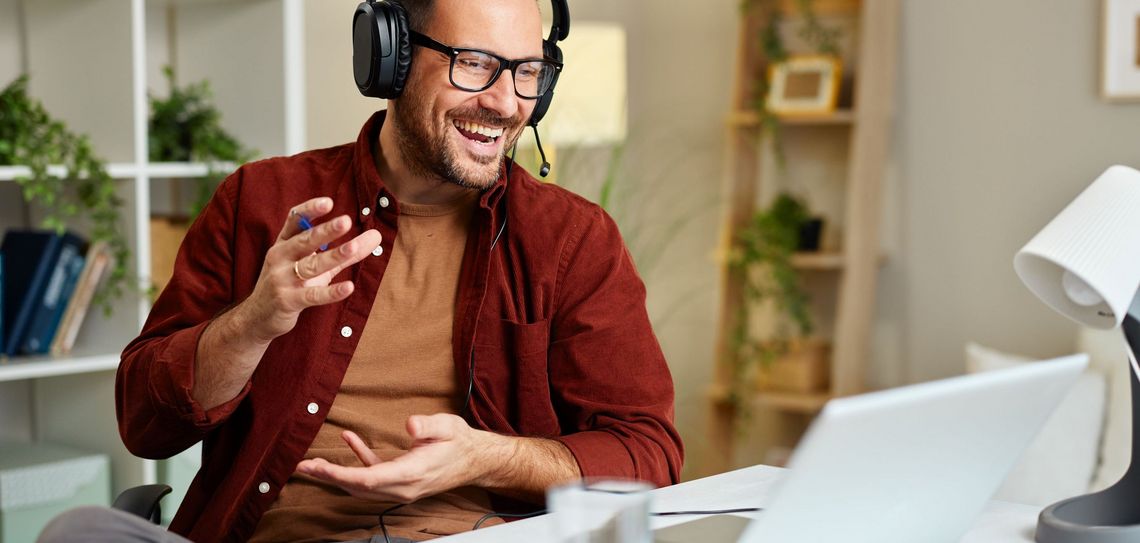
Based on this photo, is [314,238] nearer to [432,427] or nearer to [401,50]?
[432,427]

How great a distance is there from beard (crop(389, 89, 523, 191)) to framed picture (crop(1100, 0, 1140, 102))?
6.67 feet

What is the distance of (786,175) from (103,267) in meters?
2.12

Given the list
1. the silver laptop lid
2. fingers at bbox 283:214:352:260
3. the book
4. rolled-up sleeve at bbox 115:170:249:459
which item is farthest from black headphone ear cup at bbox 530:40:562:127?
the book

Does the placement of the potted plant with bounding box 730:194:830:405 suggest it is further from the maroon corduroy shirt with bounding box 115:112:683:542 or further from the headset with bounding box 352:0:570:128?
the headset with bounding box 352:0:570:128

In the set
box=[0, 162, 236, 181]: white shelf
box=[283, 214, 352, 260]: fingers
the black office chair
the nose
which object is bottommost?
the black office chair

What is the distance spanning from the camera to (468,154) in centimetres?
170

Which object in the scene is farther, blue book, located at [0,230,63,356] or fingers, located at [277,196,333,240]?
blue book, located at [0,230,63,356]

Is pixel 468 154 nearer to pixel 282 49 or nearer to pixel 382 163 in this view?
pixel 382 163

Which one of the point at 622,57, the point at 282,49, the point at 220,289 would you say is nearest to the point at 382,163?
the point at 220,289

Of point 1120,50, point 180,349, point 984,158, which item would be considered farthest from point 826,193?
point 180,349

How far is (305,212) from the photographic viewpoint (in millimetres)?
1359

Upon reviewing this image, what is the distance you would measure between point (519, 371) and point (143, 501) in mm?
509

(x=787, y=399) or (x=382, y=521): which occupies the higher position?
(x=382, y=521)

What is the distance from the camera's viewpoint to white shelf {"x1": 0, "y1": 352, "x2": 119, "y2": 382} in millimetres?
2295
